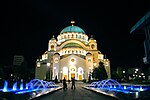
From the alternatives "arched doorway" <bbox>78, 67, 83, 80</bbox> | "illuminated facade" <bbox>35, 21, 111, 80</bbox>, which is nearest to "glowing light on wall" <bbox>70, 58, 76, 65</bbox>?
"illuminated facade" <bbox>35, 21, 111, 80</bbox>

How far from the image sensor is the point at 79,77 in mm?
56250

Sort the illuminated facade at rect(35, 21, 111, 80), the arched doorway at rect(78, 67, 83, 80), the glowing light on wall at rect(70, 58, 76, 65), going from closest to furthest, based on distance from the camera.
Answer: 1. the arched doorway at rect(78, 67, 83, 80)
2. the illuminated facade at rect(35, 21, 111, 80)
3. the glowing light on wall at rect(70, 58, 76, 65)

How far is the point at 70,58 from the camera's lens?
188 feet

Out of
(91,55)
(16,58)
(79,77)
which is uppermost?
(91,55)

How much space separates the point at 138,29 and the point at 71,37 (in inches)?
2123

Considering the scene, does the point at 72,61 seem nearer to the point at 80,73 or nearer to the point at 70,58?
the point at 70,58

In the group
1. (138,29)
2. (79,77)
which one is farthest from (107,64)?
(138,29)

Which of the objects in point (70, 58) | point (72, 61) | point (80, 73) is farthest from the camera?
point (72, 61)

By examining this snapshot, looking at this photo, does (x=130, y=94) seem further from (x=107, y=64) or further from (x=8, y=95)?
(x=107, y=64)

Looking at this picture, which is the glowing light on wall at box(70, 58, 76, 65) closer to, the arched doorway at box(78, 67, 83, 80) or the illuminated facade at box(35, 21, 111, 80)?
the illuminated facade at box(35, 21, 111, 80)

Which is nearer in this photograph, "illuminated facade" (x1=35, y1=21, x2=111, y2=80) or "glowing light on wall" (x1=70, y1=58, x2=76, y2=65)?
"illuminated facade" (x1=35, y1=21, x2=111, y2=80)

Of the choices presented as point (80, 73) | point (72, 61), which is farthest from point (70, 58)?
point (80, 73)

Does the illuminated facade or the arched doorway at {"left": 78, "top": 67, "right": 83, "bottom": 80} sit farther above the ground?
the illuminated facade

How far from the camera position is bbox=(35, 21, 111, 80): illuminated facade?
56531 mm
